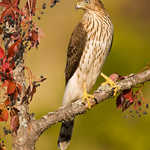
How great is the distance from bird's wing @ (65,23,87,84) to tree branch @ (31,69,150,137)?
1311 mm

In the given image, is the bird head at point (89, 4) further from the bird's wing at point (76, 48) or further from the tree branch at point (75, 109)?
the tree branch at point (75, 109)

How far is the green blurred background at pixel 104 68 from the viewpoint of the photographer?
827 centimetres

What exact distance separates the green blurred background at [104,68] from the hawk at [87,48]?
162 centimetres

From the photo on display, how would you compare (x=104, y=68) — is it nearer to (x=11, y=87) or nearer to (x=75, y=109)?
(x=75, y=109)

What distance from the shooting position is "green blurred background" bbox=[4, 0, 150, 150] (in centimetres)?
827

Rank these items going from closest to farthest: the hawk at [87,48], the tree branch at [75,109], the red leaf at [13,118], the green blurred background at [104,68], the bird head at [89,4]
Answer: the red leaf at [13,118] < the tree branch at [75,109] < the hawk at [87,48] < the bird head at [89,4] < the green blurred background at [104,68]

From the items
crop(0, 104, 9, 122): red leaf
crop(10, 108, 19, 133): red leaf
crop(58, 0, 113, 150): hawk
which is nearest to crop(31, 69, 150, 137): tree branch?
crop(10, 108, 19, 133): red leaf

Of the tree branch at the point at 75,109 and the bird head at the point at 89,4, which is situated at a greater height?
the bird head at the point at 89,4

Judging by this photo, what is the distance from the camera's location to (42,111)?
8852 millimetres

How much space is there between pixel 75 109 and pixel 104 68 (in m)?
4.10

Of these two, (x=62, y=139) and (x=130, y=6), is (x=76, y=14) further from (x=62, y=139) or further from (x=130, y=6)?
(x=62, y=139)

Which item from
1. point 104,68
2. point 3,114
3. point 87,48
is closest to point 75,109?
point 3,114

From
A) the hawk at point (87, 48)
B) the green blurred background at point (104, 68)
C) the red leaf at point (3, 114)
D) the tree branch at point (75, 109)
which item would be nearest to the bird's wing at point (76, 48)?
the hawk at point (87, 48)

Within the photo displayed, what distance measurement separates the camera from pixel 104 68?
874 cm
